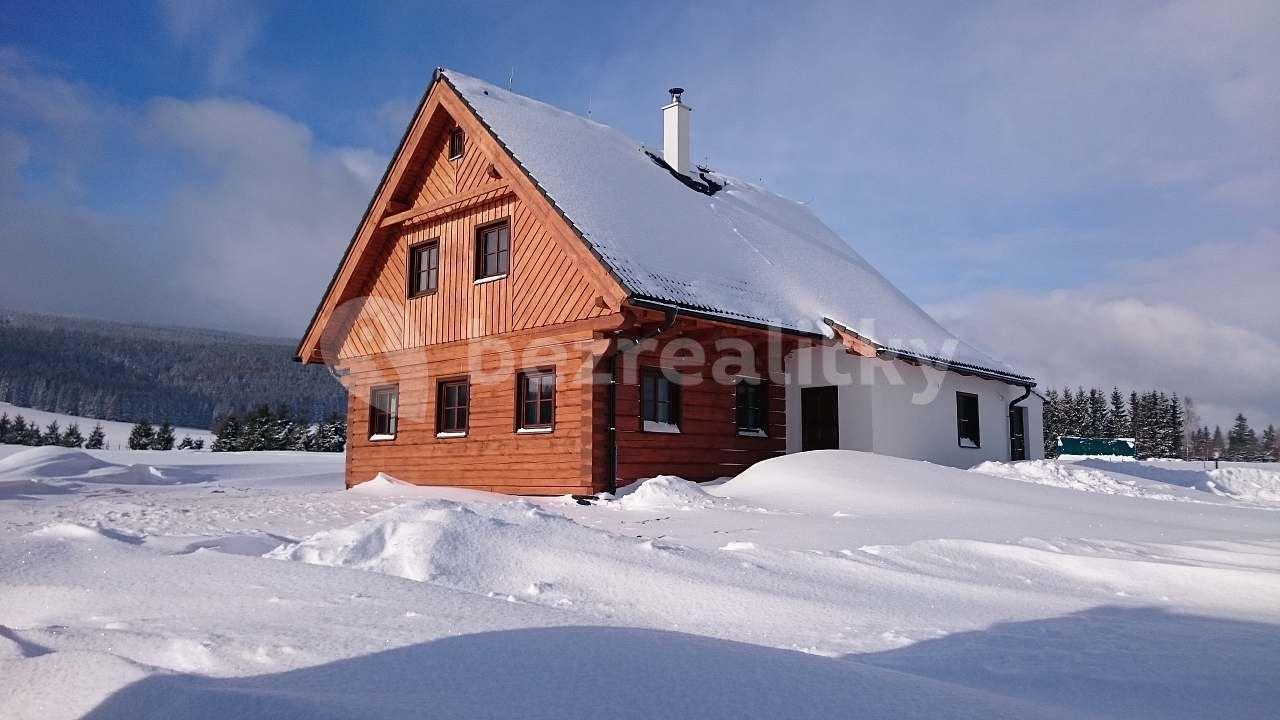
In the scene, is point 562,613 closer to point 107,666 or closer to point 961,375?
point 107,666

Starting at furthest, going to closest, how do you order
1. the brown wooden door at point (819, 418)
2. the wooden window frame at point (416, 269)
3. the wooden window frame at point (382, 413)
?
the wooden window frame at point (382, 413), the wooden window frame at point (416, 269), the brown wooden door at point (819, 418)

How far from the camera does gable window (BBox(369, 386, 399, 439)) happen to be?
1664 centimetres

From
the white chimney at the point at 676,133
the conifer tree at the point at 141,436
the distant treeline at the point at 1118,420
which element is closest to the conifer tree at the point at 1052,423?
the distant treeline at the point at 1118,420

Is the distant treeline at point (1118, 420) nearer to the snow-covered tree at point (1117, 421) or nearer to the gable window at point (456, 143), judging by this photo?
the snow-covered tree at point (1117, 421)

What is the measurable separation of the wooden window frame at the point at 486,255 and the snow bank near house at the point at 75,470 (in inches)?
418

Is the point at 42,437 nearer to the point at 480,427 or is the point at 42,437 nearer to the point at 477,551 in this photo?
the point at 480,427

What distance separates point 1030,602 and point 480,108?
12240mm

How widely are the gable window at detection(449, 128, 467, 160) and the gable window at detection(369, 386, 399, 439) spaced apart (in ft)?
15.1

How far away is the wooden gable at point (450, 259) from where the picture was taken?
510 inches

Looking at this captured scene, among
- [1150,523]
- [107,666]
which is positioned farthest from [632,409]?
[107,666]

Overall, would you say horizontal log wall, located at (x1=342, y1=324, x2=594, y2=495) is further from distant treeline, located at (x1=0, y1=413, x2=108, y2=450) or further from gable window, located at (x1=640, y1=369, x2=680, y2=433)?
distant treeline, located at (x1=0, y1=413, x2=108, y2=450)

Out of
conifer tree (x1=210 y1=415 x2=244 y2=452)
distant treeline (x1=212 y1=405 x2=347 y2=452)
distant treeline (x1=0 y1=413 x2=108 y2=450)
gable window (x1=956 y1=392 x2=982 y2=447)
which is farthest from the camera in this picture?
distant treeline (x1=0 y1=413 x2=108 y2=450)

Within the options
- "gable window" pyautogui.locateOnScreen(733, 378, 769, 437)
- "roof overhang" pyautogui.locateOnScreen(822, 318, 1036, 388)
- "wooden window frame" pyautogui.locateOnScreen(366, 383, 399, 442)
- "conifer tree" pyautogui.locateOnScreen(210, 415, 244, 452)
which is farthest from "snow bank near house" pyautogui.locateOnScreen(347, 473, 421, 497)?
"conifer tree" pyautogui.locateOnScreen(210, 415, 244, 452)

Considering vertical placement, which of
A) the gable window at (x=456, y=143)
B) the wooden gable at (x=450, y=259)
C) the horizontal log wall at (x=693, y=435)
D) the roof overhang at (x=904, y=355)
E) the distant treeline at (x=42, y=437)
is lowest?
the distant treeline at (x=42, y=437)
